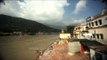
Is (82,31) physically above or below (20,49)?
above

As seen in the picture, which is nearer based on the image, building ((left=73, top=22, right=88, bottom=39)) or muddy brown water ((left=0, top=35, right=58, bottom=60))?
muddy brown water ((left=0, top=35, right=58, bottom=60))

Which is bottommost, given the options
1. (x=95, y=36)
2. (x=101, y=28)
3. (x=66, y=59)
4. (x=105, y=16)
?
(x=66, y=59)

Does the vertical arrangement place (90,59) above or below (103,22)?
below

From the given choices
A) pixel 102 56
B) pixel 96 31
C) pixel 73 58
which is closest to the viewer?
pixel 102 56

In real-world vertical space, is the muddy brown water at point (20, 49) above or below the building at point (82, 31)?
below

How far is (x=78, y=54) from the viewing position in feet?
38.2

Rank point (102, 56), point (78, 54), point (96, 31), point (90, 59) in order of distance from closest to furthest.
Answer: point (102, 56) → point (90, 59) → point (78, 54) → point (96, 31)

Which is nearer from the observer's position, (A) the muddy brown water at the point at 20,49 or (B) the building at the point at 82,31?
(A) the muddy brown water at the point at 20,49

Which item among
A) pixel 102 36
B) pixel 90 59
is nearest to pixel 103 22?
pixel 102 36

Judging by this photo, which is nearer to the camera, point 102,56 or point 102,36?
point 102,56

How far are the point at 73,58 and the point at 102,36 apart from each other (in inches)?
185

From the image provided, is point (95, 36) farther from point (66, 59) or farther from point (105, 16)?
point (66, 59)

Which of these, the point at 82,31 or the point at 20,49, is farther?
the point at 20,49

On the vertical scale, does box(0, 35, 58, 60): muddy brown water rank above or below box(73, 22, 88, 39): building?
below
